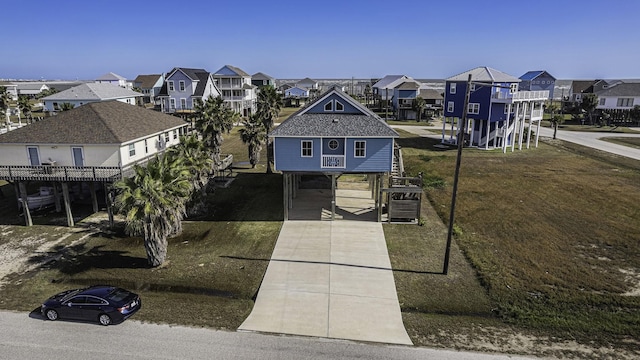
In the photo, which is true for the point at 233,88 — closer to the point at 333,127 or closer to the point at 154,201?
the point at 333,127

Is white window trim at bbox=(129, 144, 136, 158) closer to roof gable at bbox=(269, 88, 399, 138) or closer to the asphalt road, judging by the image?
roof gable at bbox=(269, 88, 399, 138)

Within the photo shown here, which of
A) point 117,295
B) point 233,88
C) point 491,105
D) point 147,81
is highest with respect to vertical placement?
point 147,81

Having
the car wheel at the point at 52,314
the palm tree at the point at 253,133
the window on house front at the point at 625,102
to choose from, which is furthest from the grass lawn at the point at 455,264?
the window on house front at the point at 625,102

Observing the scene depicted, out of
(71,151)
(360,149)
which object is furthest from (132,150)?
(360,149)

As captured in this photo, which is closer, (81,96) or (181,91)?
(81,96)

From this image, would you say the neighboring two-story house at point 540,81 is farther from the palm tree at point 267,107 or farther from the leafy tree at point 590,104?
the palm tree at point 267,107

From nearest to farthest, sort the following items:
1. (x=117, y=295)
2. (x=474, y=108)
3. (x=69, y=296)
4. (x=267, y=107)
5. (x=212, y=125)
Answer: (x=69, y=296)
(x=117, y=295)
(x=212, y=125)
(x=267, y=107)
(x=474, y=108)
